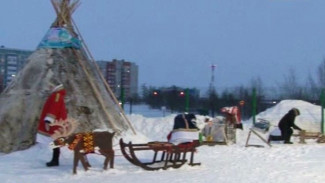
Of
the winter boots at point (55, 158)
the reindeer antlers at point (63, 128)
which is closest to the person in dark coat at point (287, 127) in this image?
the reindeer antlers at point (63, 128)

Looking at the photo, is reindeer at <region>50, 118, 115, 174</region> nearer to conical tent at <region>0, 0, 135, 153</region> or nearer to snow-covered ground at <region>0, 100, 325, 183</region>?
snow-covered ground at <region>0, 100, 325, 183</region>

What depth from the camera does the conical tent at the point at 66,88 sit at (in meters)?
13.8

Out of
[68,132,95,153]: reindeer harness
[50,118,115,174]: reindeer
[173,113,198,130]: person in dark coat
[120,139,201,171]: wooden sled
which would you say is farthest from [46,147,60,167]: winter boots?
[173,113,198,130]: person in dark coat

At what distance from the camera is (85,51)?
51.8ft

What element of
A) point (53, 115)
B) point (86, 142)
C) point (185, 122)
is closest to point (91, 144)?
point (86, 142)

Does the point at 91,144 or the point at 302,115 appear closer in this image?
the point at 91,144

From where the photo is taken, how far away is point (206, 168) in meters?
11.5

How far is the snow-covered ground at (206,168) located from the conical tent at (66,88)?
675 mm

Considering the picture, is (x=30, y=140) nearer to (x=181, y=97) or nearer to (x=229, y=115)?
(x=229, y=115)

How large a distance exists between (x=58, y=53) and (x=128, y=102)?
26.5 feet

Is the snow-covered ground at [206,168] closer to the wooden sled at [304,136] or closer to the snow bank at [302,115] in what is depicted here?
the wooden sled at [304,136]

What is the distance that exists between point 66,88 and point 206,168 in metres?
4.92

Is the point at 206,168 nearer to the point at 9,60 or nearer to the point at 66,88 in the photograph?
the point at 66,88

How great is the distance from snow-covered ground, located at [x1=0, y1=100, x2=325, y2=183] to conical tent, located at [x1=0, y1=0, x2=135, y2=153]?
0.67 metres
